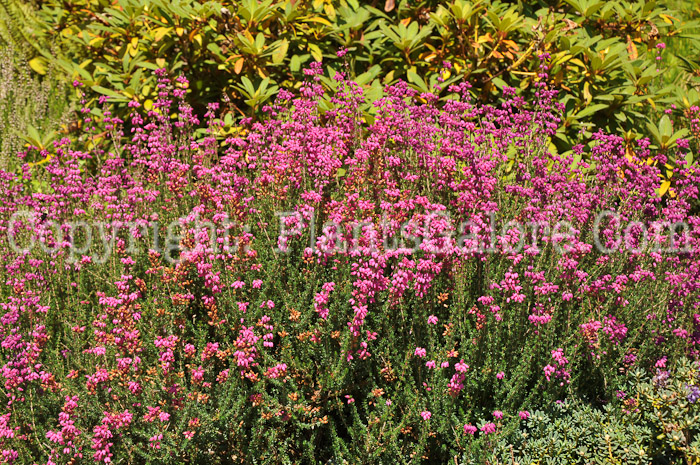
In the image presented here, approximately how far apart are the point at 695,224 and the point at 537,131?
47.1 inches

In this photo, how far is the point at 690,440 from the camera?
9.52 ft

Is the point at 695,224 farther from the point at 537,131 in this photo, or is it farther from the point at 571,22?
the point at 571,22

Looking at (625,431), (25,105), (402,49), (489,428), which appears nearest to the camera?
(489,428)

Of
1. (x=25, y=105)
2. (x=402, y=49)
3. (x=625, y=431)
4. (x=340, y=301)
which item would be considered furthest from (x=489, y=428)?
(x=25, y=105)

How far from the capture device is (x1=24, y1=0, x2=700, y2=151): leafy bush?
4.93 metres

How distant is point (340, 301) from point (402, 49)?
252 centimetres

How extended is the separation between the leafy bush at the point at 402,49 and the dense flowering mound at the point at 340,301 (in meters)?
1.02

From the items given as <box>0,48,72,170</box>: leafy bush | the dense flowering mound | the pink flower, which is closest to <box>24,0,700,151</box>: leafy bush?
<box>0,48,72,170</box>: leafy bush

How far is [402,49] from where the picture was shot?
16.6ft

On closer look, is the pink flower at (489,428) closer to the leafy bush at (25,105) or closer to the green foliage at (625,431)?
the green foliage at (625,431)

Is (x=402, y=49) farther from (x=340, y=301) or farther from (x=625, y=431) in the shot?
(x=625, y=431)

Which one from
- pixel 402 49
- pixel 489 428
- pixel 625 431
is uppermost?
pixel 402 49

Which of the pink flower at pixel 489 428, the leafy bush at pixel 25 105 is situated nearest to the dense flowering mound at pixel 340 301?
the pink flower at pixel 489 428

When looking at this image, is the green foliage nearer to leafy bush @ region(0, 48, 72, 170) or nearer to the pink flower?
the pink flower
